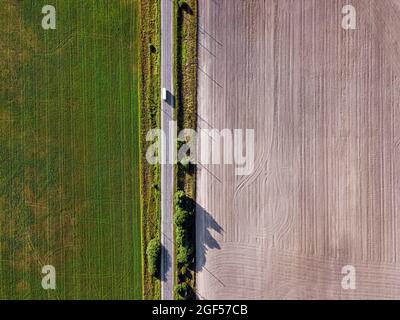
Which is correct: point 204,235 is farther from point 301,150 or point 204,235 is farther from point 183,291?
point 301,150

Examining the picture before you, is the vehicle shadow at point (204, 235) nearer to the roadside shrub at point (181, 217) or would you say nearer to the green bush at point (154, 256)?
the roadside shrub at point (181, 217)

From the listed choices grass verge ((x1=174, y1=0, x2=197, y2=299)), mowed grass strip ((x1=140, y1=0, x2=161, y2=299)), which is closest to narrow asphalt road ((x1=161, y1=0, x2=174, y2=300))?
mowed grass strip ((x1=140, y1=0, x2=161, y2=299))

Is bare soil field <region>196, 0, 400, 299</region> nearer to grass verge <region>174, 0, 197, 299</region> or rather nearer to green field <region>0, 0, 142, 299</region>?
grass verge <region>174, 0, 197, 299</region>

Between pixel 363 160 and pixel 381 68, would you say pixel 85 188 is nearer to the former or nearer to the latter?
pixel 363 160

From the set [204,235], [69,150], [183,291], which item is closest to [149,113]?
[69,150]

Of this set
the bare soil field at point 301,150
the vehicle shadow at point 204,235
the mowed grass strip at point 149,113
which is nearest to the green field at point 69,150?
the mowed grass strip at point 149,113
